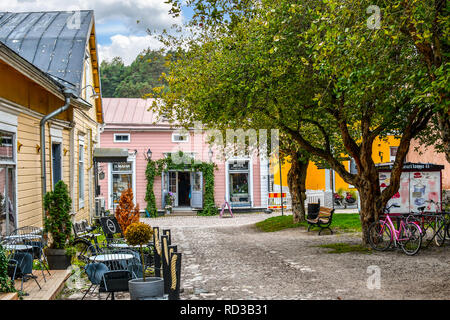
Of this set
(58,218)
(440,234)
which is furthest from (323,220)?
(58,218)

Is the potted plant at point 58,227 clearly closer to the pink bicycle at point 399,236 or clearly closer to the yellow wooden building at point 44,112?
the yellow wooden building at point 44,112

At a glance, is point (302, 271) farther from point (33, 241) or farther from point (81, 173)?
point (81, 173)

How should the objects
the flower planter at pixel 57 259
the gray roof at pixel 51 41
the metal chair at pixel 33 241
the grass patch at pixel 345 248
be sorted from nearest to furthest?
the metal chair at pixel 33 241 → the flower planter at pixel 57 259 → the grass patch at pixel 345 248 → the gray roof at pixel 51 41

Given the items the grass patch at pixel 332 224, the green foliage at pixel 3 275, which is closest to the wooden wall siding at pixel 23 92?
the green foliage at pixel 3 275

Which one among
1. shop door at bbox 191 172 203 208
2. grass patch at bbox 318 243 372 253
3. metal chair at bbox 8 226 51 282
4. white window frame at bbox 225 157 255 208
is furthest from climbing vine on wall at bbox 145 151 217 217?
metal chair at bbox 8 226 51 282

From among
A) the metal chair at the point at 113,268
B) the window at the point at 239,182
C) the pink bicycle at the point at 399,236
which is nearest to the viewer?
the metal chair at the point at 113,268

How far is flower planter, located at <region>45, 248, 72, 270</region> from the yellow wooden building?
2.90 ft

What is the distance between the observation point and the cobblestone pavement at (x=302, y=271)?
8562 millimetres

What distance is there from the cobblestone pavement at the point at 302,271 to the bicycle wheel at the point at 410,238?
162 mm

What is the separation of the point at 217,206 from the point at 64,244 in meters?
21.7

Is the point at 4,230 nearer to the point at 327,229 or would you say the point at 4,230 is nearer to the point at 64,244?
the point at 64,244

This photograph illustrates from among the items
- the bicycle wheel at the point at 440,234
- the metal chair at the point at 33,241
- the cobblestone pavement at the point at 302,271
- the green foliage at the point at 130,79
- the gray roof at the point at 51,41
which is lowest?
the cobblestone pavement at the point at 302,271

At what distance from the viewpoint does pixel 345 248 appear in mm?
13758

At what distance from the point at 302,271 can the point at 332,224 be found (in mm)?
9776
